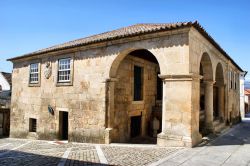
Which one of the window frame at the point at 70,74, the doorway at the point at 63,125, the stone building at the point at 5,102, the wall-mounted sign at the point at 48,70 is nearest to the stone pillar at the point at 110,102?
the window frame at the point at 70,74

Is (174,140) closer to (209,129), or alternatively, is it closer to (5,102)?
(209,129)

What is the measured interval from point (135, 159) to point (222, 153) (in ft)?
9.86

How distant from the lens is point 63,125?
41.6 ft

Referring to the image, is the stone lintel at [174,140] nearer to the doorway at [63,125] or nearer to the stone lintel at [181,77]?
the stone lintel at [181,77]

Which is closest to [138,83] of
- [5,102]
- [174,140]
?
[174,140]

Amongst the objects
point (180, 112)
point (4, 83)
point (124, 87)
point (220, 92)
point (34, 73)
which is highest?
point (34, 73)

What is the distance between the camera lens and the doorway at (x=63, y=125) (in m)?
12.4

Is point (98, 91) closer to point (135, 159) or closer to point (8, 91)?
point (135, 159)

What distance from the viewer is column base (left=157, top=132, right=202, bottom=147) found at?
25.5 feet

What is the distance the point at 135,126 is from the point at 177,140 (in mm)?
4826

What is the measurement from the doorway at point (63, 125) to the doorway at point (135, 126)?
3.88m

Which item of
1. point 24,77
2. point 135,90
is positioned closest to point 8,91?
point 24,77

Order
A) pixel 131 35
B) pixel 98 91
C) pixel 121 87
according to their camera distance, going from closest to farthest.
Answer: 1. pixel 131 35
2. pixel 98 91
3. pixel 121 87

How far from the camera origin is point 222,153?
720 cm
